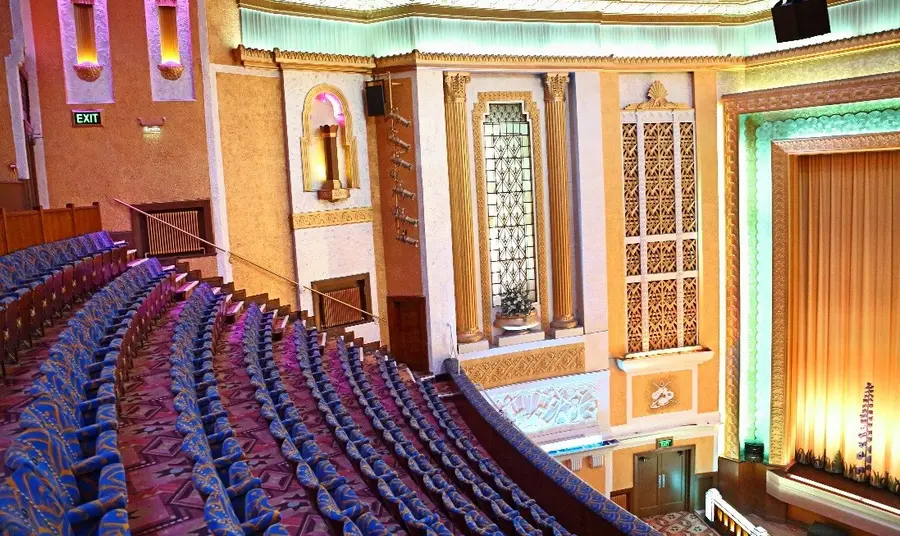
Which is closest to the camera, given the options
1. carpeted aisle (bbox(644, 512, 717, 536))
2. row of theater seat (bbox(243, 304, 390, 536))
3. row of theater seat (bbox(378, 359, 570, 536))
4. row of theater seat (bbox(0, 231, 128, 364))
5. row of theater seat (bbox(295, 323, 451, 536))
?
row of theater seat (bbox(243, 304, 390, 536))

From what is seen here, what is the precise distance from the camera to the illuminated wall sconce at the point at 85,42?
2.42 metres

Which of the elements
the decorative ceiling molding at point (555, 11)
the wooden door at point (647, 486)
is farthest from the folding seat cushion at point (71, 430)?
the wooden door at point (647, 486)

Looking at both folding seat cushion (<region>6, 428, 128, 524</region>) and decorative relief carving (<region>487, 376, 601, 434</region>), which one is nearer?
folding seat cushion (<region>6, 428, 128, 524</region>)

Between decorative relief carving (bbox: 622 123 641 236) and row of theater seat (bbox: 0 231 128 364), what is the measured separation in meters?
2.05

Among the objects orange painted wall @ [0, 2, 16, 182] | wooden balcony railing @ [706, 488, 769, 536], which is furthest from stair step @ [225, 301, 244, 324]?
A: wooden balcony railing @ [706, 488, 769, 536]

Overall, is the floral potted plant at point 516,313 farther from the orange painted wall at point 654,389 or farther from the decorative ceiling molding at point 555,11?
the decorative ceiling molding at point 555,11

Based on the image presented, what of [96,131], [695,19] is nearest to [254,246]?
[96,131]

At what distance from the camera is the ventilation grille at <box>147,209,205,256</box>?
253 cm

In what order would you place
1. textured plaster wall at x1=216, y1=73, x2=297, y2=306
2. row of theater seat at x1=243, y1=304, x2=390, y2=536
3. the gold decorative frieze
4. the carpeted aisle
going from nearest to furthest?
A: 1. row of theater seat at x1=243, y1=304, x2=390, y2=536
2. textured plaster wall at x1=216, y1=73, x2=297, y2=306
3. the gold decorative frieze
4. the carpeted aisle

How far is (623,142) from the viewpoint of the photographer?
3.25 meters

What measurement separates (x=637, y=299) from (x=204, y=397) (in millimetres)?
2433

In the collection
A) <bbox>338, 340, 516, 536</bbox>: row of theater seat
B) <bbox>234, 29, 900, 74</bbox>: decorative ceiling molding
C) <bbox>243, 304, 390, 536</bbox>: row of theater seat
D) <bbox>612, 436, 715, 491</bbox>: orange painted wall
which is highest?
<bbox>234, 29, 900, 74</bbox>: decorative ceiling molding

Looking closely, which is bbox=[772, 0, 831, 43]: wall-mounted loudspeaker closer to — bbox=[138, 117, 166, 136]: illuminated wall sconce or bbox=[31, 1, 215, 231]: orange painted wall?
bbox=[31, 1, 215, 231]: orange painted wall

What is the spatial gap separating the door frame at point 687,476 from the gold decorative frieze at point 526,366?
0.52 metres
